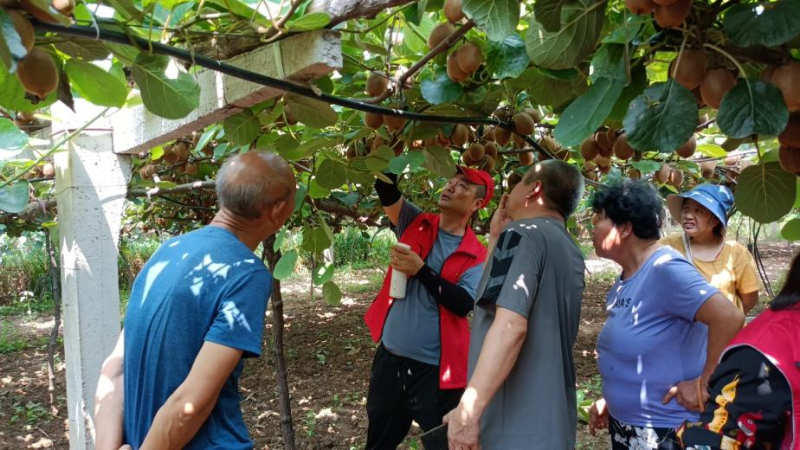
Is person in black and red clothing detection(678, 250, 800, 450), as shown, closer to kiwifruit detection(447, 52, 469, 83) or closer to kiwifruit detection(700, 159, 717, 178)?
kiwifruit detection(447, 52, 469, 83)

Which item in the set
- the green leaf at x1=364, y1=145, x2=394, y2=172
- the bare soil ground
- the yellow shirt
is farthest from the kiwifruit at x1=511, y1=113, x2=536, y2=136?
the bare soil ground

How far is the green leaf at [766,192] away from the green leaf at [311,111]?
0.93 metres

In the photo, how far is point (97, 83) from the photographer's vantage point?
1.17 m

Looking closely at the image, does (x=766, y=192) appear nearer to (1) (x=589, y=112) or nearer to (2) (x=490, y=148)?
(1) (x=589, y=112)

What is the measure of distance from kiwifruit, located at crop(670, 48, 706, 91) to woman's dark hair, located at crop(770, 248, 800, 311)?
1.91ft

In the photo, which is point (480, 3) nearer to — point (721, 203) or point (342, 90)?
point (342, 90)

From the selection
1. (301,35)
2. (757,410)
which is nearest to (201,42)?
(301,35)

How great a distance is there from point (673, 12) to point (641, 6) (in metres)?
0.04

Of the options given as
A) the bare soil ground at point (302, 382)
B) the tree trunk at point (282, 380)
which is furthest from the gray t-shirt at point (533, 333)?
the bare soil ground at point (302, 382)

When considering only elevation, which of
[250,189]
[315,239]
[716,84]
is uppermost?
[716,84]

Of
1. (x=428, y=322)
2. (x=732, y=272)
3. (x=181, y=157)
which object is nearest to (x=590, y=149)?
(x=428, y=322)

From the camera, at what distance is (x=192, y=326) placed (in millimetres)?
1370

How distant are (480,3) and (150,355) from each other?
3.49 feet

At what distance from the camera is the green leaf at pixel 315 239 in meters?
2.56
